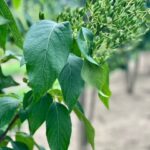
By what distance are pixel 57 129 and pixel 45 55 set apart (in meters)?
0.20

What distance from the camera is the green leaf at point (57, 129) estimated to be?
106cm

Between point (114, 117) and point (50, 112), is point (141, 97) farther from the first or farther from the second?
point (50, 112)

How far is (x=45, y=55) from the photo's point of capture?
941 millimetres

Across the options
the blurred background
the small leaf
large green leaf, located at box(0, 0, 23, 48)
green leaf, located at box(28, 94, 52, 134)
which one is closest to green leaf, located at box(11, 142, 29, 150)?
the small leaf

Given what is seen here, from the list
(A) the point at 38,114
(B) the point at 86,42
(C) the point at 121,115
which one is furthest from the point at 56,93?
(C) the point at 121,115

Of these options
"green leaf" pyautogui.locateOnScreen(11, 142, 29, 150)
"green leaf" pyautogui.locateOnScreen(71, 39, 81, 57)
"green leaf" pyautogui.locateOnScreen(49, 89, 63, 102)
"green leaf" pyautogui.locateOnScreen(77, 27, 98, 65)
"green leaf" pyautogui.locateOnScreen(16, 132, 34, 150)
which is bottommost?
"green leaf" pyautogui.locateOnScreen(16, 132, 34, 150)

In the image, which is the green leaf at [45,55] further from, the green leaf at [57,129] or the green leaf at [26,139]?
the green leaf at [26,139]

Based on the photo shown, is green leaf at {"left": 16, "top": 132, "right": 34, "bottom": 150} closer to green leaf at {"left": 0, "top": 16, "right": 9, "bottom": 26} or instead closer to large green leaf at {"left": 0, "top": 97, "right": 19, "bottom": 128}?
large green leaf at {"left": 0, "top": 97, "right": 19, "bottom": 128}

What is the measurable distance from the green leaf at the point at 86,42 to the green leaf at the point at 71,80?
0.13 ft

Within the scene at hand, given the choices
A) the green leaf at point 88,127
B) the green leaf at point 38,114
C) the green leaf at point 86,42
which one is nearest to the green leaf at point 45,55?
the green leaf at point 86,42

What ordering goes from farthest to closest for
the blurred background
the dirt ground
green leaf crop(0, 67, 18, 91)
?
the dirt ground, the blurred background, green leaf crop(0, 67, 18, 91)

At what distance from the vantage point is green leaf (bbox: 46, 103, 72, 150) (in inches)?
41.9

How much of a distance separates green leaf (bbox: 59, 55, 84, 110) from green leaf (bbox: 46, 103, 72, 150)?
92 millimetres

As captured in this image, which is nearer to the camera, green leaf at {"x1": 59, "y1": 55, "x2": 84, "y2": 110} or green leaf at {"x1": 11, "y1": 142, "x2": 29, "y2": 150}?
green leaf at {"x1": 59, "y1": 55, "x2": 84, "y2": 110}
